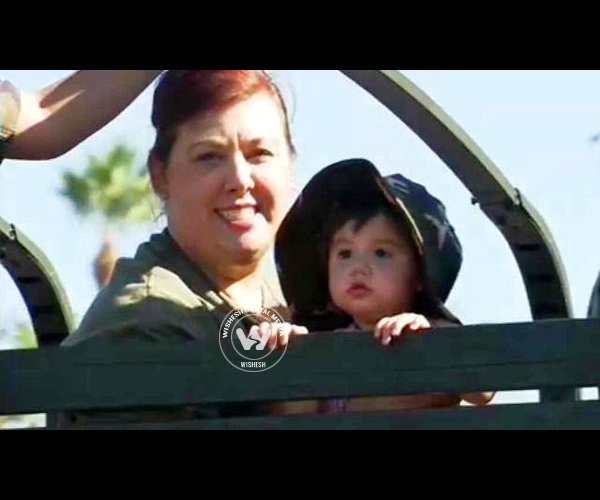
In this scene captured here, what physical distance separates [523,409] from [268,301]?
89 cm

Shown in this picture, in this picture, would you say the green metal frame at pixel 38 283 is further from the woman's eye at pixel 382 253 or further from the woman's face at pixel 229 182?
the woman's eye at pixel 382 253

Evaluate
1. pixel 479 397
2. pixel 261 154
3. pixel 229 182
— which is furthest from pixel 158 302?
pixel 479 397

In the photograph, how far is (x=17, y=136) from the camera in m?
5.65

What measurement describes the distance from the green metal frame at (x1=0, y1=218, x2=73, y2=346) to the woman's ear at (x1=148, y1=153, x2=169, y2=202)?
1.44 feet

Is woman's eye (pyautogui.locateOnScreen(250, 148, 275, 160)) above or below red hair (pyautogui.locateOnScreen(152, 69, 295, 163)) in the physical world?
below

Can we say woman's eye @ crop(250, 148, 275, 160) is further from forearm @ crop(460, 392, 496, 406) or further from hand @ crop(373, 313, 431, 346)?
forearm @ crop(460, 392, 496, 406)

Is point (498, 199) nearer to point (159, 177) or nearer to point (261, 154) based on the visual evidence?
point (261, 154)

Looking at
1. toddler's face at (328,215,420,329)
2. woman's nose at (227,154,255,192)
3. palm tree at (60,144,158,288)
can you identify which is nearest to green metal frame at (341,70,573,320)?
toddler's face at (328,215,420,329)

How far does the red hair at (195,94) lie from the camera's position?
18.4ft

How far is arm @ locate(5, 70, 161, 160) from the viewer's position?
18.5 ft

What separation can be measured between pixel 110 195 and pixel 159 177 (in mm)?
174

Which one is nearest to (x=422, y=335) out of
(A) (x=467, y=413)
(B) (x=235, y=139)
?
(A) (x=467, y=413)

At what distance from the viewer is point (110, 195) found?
5586 mm
